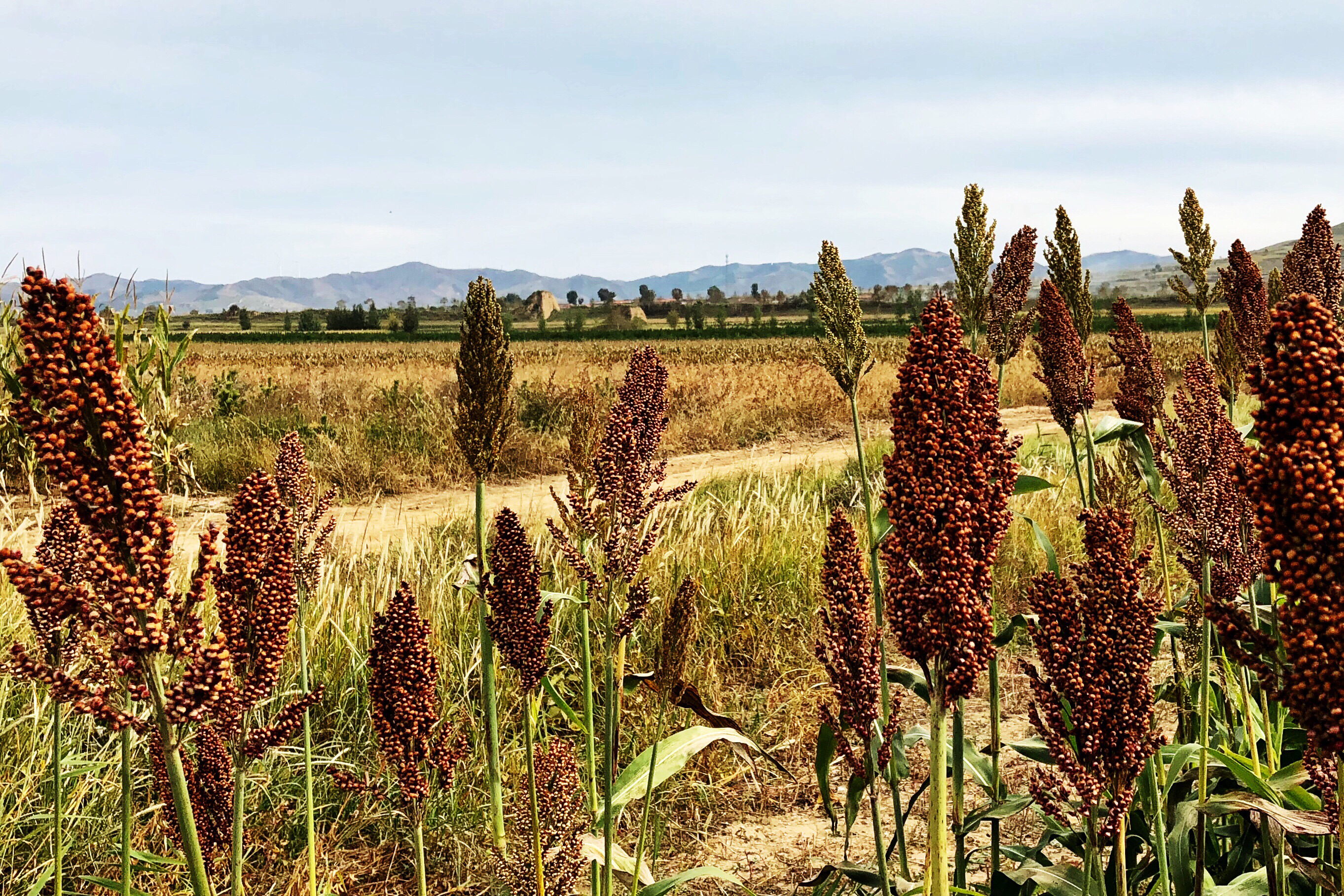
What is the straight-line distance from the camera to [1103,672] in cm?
154

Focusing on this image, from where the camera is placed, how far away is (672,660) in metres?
2.24

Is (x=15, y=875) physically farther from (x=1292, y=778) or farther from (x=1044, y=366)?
(x=1044, y=366)

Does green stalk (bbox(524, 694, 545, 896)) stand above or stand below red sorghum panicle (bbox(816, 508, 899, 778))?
below

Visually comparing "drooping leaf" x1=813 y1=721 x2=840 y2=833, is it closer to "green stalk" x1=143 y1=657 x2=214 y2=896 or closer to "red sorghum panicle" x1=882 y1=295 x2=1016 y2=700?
"red sorghum panicle" x1=882 y1=295 x2=1016 y2=700

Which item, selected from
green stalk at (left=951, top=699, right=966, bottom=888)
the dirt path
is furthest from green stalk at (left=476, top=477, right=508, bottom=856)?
the dirt path

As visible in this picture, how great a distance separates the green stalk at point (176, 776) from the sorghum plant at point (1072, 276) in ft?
15.5

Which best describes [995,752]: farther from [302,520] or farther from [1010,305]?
[1010,305]

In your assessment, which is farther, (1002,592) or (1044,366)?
(1002,592)

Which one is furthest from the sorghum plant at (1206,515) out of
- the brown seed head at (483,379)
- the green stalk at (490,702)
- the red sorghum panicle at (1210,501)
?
the brown seed head at (483,379)

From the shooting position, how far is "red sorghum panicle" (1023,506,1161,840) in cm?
152

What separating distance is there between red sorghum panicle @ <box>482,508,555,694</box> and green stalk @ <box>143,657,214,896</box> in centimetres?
99

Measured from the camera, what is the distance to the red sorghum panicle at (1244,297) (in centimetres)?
483

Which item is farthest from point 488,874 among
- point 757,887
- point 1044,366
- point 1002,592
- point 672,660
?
point 1002,592

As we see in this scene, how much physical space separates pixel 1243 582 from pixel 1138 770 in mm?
1065
